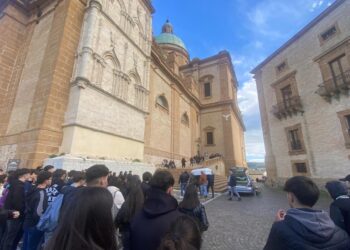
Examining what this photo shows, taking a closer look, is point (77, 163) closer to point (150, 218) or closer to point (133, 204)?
point (133, 204)

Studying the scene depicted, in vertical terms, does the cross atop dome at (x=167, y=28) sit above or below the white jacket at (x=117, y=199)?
above

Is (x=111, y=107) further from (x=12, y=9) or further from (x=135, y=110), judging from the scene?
(x=12, y=9)

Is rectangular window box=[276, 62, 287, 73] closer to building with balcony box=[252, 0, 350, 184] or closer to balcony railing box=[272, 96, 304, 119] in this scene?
building with balcony box=[252, 0, 350, 184]

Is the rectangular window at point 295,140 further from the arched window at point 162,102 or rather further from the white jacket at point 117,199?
the white jacket at point 117,199

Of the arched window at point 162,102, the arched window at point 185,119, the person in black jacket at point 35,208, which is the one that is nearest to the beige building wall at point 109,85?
the arched window at point 162,102

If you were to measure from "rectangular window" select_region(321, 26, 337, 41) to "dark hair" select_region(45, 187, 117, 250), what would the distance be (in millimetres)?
20066

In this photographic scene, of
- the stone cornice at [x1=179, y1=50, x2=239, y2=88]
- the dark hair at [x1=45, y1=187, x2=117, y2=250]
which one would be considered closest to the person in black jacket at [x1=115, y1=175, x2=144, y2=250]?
the dark hair at [x1=45, y1=187, x2=117, y2=250]

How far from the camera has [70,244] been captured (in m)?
1.05

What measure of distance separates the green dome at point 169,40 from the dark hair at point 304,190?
38.9 metres

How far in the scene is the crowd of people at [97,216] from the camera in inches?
42.8

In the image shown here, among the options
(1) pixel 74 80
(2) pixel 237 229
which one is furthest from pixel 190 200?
(1) pixel 74 80

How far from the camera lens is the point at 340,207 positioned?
2.34 m

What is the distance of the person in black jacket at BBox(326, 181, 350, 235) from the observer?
2.29 metres

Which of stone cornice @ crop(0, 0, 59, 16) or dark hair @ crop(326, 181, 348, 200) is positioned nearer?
dark hair @ crop(326, 181, 348, 200)
